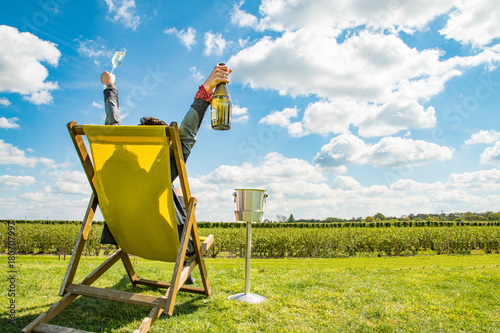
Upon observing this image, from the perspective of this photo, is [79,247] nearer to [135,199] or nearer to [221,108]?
[135,199]

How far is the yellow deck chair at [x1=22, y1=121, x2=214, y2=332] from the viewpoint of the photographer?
272cm

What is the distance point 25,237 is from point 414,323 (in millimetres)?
15843

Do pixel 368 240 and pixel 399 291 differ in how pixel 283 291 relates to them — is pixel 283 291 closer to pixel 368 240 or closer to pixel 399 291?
pixel 399 291

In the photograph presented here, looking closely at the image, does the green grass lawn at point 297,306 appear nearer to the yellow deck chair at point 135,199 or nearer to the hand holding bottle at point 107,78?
the yellow deck chair at point 135,199

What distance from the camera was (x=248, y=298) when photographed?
3.61m

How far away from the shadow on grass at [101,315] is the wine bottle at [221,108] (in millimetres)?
1864

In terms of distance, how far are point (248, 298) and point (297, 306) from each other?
0.54 meters

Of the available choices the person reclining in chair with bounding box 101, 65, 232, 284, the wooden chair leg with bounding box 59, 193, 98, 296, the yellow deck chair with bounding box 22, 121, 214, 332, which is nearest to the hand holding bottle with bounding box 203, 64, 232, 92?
the person reclining in chair with bounding box 101, 65, 232, 284

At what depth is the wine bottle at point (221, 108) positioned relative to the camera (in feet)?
10.7

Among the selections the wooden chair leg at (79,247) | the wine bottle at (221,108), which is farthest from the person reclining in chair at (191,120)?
the wooden chair leg at (79,247)

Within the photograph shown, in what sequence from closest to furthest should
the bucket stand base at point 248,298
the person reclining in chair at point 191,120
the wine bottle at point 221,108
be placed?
the person reclining in chair at point 191,120
the wine bottle at point 221,108
the bucket stand base at point 248,298

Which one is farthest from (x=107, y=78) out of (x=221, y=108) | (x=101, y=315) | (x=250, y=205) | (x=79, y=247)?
(x=101, y=315)

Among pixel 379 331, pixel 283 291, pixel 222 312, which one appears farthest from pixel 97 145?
pixel 379 331

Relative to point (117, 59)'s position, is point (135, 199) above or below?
below
